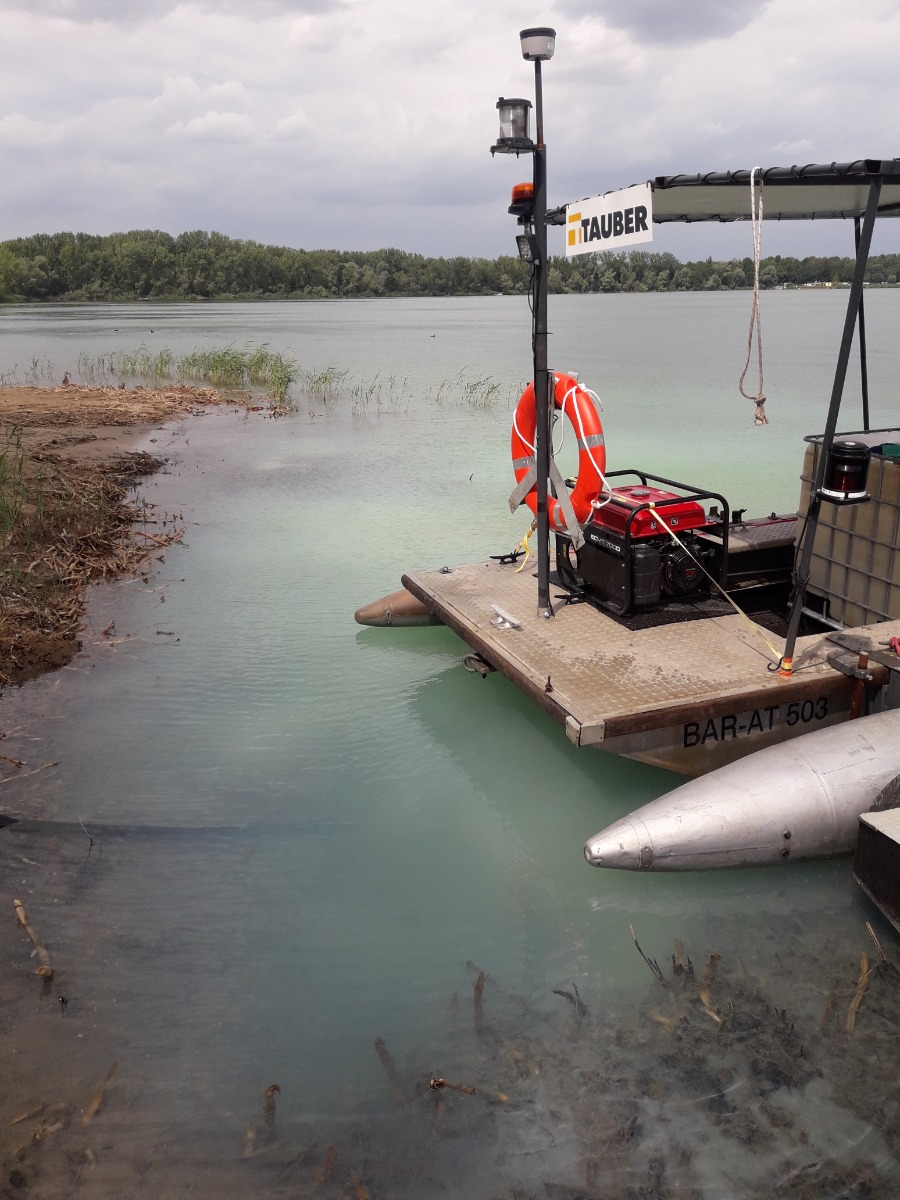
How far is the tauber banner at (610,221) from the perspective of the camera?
442cm

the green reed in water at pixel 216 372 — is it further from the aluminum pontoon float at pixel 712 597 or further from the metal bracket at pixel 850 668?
the metal bracket at pixel 850 668

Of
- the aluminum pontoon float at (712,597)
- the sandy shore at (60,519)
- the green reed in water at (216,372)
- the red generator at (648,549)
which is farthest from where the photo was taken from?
the green reed in water at (216,372)

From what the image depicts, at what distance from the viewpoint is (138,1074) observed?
3156 mm

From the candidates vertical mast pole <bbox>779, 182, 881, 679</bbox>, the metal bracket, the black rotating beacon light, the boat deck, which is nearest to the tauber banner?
vertical mast pole <bbox>779, 182, 881, 679</bbox>

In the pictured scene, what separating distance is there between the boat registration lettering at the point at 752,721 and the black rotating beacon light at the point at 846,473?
1.01 metres

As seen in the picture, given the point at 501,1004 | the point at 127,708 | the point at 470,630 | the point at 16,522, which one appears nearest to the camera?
the point at 501,1004

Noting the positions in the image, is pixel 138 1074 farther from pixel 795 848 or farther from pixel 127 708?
pixel 127 708

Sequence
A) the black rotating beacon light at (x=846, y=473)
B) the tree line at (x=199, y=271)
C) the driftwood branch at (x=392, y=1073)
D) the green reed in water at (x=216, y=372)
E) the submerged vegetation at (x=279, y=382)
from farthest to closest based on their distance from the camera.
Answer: the tree line at (x=199, y=271) < the green reed in water at (x=216, y=372) < the submerged vegetation at (x=279, y=382) < the black rotating beacon light at (x=846, y=473) < the driftwood branch at (x=392, y=1073)

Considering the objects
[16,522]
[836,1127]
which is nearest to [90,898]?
[836,1127]

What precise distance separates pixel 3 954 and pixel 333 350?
3333cm

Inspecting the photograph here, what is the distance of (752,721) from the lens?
4.63 m

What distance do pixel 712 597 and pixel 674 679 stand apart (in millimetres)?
1329

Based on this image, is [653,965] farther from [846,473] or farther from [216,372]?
[216,372]

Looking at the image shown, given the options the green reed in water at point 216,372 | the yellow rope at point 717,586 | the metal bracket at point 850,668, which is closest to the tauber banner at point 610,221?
the yellow rope at point 717,586
